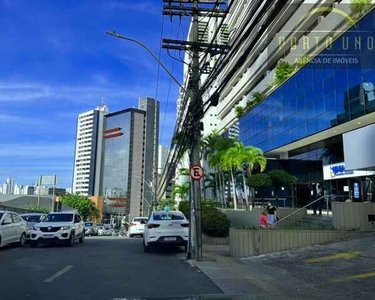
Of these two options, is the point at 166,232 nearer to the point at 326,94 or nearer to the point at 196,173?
the point at 196,173

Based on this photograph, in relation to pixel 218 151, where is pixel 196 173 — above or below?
below

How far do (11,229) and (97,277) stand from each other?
352 inches

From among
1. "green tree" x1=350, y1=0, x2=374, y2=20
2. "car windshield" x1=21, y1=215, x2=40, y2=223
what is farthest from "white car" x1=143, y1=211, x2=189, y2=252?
"green tree" x1=350, y1=0, x2=374, y2=20

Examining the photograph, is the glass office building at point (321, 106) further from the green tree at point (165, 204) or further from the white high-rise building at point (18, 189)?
the white high-rise building at point (18, 189)

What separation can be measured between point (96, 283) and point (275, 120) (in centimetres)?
3315

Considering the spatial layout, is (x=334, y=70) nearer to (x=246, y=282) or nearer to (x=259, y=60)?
(x=246, y=282)

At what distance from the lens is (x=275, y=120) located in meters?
40.3

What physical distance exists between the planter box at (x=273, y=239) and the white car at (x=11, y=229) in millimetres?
8908

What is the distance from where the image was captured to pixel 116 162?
373 ft

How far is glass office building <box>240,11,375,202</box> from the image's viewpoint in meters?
25.1

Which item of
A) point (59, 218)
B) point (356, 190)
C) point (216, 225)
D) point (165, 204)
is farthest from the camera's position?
point (165, 204)

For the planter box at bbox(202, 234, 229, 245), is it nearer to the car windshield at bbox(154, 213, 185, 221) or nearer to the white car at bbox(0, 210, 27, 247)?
the car windshield at bbox(154, 213, 185, 221)

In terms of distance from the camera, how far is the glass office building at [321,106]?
25141 mm

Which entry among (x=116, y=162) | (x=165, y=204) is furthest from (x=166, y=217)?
(x=116, y=162)
